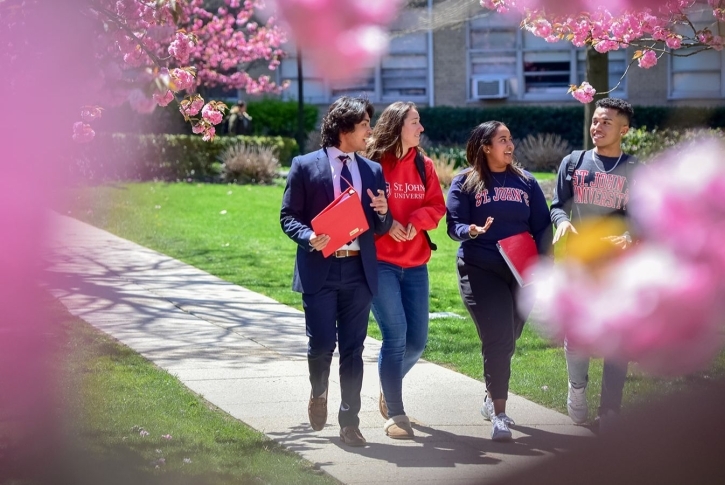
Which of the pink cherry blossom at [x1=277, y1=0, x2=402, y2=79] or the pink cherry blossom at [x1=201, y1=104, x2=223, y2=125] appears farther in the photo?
the pink cherry blossom at [x1=201, y1=104, x2=223, y2=125]

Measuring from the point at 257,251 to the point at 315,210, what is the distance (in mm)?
8348

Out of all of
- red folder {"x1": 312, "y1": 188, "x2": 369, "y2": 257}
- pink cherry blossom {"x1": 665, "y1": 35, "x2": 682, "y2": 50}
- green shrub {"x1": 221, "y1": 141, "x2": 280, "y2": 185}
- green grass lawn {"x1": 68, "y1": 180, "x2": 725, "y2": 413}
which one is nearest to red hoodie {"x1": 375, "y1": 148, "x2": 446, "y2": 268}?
red folder {"x1": 312, "y1": 188, "x2": 369, "y2": 257}

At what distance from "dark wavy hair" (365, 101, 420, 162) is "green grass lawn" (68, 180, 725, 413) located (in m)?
1.98

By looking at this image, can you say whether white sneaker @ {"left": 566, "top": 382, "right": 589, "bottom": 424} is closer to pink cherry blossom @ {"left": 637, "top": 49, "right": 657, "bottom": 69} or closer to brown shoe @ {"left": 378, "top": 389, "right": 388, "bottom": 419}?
brown shoe @ {"left": 378, "top": 389, "right": 388, "bottom": 419}

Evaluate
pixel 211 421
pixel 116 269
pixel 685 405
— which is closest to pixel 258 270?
pixel 116 269

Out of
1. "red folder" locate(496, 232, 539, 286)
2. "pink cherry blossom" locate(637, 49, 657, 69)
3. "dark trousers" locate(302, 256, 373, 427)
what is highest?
"pink cherry blossom" locate(637, 49, 657, 69)

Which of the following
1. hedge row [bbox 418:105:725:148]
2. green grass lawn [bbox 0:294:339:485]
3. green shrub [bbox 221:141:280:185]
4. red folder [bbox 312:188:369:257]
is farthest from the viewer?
hedge row [bbox 418:105:725:148]

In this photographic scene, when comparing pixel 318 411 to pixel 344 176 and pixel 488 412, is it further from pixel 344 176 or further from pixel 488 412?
pixel 344 176

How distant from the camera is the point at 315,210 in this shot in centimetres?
539

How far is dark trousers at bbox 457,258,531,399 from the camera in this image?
223 inches

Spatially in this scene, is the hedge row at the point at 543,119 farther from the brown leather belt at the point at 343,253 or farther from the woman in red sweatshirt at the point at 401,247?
the brown leather belt at the point at 343,253

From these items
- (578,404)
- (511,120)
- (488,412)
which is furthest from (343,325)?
(511,120)

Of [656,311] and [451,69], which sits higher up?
[451,69]

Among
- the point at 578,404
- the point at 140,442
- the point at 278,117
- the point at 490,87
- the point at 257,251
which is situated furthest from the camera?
the point at 490,87
